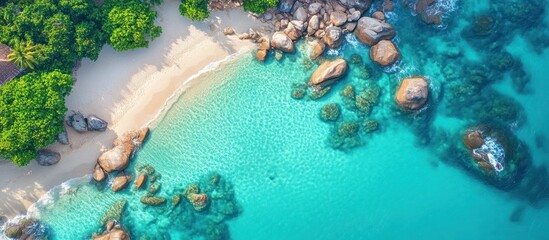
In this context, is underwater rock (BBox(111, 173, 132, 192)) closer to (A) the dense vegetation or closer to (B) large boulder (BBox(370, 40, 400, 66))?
(A) the dense vegetation

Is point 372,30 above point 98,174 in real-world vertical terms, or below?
above

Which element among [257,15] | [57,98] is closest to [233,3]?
[257,15]

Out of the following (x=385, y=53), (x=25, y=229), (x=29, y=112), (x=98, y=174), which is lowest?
(x=25, y=229)

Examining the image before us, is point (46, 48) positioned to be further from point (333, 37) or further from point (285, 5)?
point (333, 37)

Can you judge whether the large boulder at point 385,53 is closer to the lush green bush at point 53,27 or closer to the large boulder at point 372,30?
the large boulder at point 372,30

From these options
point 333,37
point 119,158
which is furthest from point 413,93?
point 119,158

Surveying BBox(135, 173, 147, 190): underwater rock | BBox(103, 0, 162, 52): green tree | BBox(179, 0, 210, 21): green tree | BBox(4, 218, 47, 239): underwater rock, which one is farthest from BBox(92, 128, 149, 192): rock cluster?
BBox(179, 0, 210, 21): green tree

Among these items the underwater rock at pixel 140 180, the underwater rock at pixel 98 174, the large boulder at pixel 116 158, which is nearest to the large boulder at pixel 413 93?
the underwater rock at pixel 140 180
